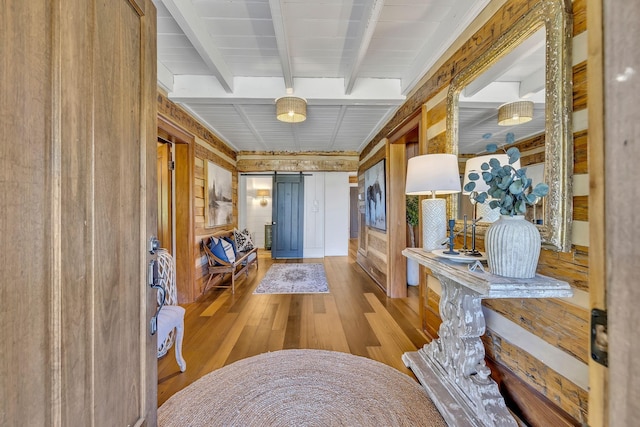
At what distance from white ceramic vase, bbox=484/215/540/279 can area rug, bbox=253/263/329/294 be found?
286cm

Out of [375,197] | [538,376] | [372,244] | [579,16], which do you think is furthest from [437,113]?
[372,244]

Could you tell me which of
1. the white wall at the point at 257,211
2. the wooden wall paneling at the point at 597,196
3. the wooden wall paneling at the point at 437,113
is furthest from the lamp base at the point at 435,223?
the white wall at the point at 257,211

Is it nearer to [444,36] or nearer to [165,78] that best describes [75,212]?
[444,36]

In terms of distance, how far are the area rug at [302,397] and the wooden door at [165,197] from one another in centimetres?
214

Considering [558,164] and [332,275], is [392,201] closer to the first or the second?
[332,275]

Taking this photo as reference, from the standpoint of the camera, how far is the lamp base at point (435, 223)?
1.84 meters

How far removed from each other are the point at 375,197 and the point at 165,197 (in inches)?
124

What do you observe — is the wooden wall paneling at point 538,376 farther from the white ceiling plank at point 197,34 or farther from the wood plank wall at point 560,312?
the white ceiling plank at point 197,34

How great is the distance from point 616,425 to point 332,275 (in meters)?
4.35

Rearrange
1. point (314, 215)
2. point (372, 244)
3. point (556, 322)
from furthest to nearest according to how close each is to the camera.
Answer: point (314, 215)
point (372, 244)
point (556, 322)

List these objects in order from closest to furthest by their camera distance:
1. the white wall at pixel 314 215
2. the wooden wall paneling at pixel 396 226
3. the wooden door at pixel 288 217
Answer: the wooden wall paneling at pixel 396 226, the wooden door at pixel 288 217, the white wall at pixel 314 215

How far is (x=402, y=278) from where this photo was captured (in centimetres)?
350

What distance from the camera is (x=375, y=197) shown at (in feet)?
14.1

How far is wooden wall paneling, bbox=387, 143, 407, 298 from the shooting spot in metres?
3.49
